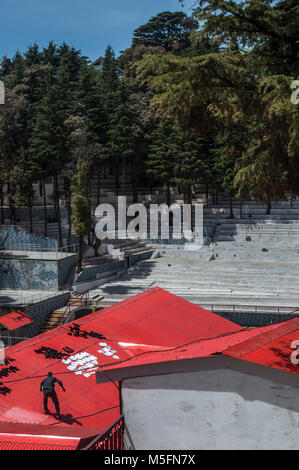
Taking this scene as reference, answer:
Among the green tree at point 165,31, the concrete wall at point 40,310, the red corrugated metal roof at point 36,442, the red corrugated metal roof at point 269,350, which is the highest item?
the green tree at point 165,31

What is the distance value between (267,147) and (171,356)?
23.9ft

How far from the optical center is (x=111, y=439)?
246 inches

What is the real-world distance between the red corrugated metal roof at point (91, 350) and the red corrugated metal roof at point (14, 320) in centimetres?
565

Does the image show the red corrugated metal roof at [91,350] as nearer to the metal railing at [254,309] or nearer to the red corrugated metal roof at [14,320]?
the red corrugated metal roof at [14,320]

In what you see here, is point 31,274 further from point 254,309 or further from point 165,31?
point 165,31

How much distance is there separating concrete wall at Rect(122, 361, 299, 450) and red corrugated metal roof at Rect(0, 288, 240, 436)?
409cm

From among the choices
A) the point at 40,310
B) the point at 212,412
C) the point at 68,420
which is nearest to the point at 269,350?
the point at 212,412

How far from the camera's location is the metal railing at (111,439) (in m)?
5.90

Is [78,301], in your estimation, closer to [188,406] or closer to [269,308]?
[269,308]

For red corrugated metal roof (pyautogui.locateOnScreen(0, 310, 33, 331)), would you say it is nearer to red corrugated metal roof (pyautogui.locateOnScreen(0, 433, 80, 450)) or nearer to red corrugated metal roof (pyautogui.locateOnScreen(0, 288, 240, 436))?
red corrugated metal roof (pyautogui.locateOnScreen(0, 288, 240, 436))

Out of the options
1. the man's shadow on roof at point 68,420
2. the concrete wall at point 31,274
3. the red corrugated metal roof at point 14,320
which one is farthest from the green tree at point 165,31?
the man's shadow on roof at point 68,420

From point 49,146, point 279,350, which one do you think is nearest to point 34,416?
point 279,350

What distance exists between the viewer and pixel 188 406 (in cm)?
661

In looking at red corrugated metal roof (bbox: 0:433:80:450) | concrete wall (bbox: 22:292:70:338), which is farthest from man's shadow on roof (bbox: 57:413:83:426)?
concrete wall (bbox: 22:292:70:338)
